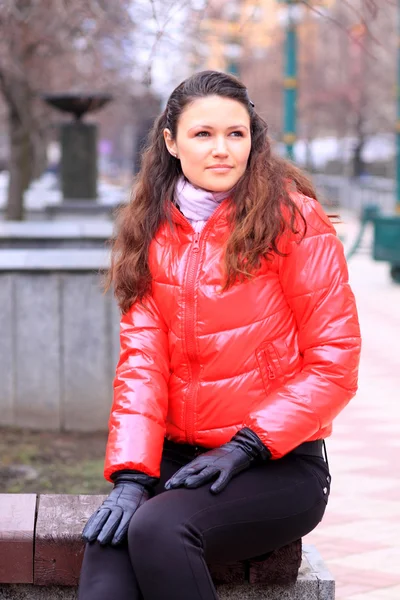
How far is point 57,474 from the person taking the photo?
566cm

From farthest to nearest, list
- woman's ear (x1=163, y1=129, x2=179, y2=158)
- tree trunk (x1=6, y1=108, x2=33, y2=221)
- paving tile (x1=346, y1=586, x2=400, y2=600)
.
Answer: tree trunk (x1=6, y1=108, x2=33, y2=221) → paving tile (x1=346, y1=586, x2=400, y2=600) → woman's ear (x1=163, y1=129, x2=179, y2=158)

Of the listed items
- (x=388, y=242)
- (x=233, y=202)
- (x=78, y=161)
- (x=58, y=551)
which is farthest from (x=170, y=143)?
(x=78, y=161)

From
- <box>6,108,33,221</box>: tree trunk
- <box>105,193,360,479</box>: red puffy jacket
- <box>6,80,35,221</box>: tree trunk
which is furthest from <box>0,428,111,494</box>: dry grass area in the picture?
<box>6,108,33,221</box>: tree trunk

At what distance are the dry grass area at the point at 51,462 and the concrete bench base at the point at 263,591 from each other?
2.27m

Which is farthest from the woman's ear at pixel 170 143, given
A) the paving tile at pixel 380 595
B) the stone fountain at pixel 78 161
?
the stone fountain at pixel 78 161

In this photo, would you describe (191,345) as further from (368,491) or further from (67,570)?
(368,491)

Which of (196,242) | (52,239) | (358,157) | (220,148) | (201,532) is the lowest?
(358,157)

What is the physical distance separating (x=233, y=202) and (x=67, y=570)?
112 centimetres

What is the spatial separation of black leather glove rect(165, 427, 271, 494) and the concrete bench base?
1.49 ft

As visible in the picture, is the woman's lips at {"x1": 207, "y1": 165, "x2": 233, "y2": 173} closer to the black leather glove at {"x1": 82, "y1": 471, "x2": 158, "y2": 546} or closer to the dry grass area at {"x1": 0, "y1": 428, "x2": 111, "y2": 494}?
the black leather glove at {"x1": 82, "y1": 471, "x2": 158, "y2": 546}

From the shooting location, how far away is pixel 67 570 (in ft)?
9.75

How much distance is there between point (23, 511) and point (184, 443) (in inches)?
21.7

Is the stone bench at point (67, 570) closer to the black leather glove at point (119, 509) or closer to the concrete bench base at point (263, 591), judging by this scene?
the concrete bench base at point (263, 591)

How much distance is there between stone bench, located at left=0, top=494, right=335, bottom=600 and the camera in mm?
2906
